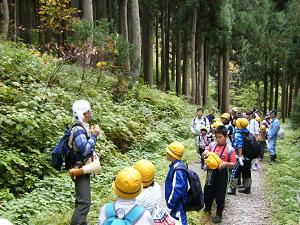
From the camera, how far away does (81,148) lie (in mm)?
4984

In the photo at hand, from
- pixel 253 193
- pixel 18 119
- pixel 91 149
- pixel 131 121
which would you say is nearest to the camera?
pixel 91 149

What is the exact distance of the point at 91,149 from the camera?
5.05 m

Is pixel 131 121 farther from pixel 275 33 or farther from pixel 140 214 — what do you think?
pixel 275 33

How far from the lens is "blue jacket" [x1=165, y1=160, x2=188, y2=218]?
530 centimetres

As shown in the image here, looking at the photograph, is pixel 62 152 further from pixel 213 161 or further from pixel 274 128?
pixel 274 128

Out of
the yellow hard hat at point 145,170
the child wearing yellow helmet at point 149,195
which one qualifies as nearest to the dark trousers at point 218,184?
the child wearing yellow helmet at point 149,195

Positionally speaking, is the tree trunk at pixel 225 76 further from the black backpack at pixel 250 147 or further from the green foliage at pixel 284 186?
the black backpack at pixel 250 147

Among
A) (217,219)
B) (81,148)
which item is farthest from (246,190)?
(81,148)

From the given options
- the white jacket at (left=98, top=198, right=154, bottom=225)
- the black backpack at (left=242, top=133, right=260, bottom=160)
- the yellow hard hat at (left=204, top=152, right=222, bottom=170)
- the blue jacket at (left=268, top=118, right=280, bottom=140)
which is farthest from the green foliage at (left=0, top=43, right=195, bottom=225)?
the blue jacket at (left=268, top=118, right=280, bottom=140)

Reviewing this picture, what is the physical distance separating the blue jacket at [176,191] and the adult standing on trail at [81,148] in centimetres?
116

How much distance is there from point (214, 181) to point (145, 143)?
533cm

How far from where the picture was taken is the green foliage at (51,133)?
679 cm

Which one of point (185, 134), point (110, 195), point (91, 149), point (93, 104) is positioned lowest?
point (185, 134)

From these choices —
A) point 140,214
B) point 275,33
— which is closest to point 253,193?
point 140,214
